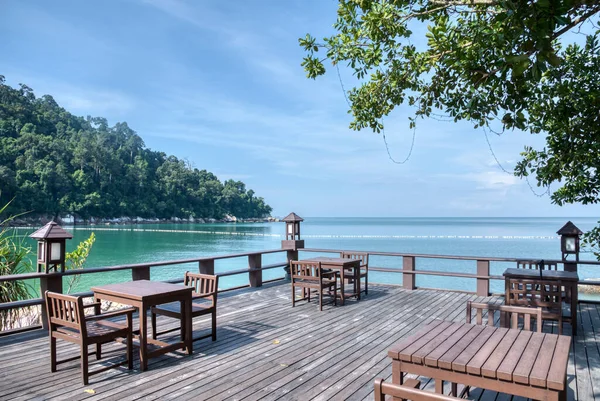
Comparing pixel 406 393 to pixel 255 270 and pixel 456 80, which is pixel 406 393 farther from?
pixel 255 270

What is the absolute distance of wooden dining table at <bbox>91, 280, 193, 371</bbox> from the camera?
3.49m

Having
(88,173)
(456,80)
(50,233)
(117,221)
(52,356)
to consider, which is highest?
(88,173)

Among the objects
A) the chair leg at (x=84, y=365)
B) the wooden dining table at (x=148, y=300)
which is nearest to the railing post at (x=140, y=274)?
the wooden dining table at (x=148, y=300)

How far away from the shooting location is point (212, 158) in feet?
359

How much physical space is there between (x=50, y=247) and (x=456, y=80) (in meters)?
5.22

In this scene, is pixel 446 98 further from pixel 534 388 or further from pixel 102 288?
pixel 102 288

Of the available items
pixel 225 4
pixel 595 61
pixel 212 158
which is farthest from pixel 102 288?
pixel 212 158

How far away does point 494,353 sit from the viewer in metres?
2.13

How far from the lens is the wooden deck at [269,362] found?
9.76 ft

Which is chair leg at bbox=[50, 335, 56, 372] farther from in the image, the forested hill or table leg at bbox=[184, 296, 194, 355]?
the forested hill

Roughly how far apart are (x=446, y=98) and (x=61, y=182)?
65057 mm

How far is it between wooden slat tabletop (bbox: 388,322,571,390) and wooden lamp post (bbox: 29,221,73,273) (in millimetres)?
4261

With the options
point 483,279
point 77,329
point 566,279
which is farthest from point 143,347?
point 483,279

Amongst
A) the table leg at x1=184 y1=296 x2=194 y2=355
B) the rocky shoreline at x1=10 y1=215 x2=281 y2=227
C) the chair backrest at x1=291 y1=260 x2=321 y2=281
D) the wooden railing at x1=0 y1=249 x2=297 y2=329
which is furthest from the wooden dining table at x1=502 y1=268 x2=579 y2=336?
the rocky shoreline at x1=10 y1=215 x2=281 y2=227
